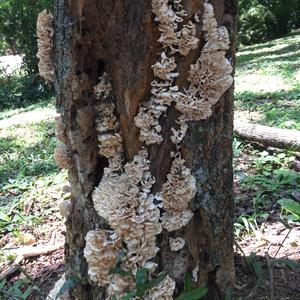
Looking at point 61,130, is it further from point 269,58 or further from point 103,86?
point 269,58

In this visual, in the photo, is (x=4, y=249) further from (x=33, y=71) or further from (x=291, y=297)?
(x=33, y=71)

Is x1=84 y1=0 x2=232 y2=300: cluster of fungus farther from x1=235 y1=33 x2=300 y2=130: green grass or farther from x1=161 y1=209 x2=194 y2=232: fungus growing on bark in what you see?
x1=235 y1=33 x2=300 y2=130: green grass

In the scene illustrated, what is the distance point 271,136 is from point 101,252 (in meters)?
2.69

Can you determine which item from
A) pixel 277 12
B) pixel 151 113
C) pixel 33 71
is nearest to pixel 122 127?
pixel 151 113

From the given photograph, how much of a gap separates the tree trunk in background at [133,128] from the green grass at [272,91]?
9.57 ft

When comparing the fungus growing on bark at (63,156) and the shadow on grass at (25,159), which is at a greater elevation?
the fungus growing on bark at (63,156)

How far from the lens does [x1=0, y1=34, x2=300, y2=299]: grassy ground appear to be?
7.24 feet

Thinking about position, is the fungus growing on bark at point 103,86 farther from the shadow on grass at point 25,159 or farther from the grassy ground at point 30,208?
the shadow on grass at point 25,159

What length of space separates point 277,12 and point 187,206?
19434 mm

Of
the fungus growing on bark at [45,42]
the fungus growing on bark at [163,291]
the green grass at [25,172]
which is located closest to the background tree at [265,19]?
the green grass at [25,172]

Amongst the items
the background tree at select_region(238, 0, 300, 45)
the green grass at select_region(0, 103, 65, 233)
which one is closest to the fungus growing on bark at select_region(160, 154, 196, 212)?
the green grass at select_region(0, 103, 65, 233)

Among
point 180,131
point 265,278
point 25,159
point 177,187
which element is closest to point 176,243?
point 177,187

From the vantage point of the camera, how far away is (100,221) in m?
1.73

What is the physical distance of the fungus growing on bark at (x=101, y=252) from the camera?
1.66 meters
